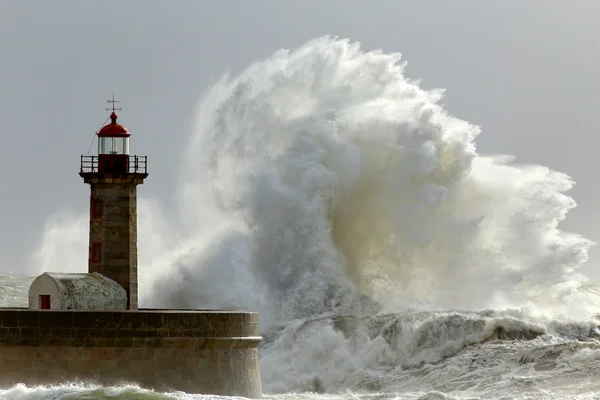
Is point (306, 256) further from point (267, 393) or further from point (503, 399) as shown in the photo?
point (503, 399)

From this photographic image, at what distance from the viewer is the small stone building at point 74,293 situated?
19.2 m

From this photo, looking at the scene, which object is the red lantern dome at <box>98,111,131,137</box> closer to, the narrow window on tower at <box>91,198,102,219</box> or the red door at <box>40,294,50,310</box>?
the narrow window on tower at <box>91,198,102,219</box>

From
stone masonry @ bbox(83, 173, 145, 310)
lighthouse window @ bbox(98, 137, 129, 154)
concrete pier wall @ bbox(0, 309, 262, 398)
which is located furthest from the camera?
lighthouse window @ bbox(98, 137, 129, 154)

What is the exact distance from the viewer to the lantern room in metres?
20.1

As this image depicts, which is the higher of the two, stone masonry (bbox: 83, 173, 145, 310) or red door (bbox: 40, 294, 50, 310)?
stone masonry (bbox: 83, 173, 145, 310)

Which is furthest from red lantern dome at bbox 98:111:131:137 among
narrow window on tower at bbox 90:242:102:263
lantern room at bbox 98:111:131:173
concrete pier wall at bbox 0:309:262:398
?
concrete pier wall at bbox 0:309:262:398

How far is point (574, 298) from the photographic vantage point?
26.9m

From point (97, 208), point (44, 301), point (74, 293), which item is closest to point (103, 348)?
point (74, 293)

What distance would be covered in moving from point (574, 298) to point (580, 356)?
4650 millimetres

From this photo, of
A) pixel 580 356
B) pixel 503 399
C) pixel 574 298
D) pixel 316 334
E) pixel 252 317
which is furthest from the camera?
pixel 574 298


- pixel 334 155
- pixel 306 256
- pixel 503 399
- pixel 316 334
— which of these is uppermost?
pixel 334 155

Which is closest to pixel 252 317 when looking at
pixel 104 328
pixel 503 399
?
pixel 104 328

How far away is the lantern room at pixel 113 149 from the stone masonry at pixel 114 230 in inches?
7.1

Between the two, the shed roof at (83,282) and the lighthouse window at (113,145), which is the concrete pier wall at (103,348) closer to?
the shed roof at (83,282)
